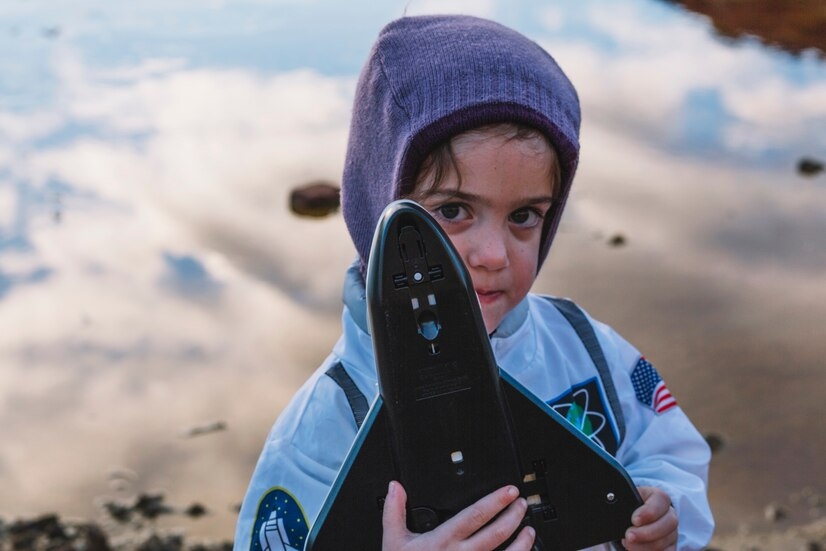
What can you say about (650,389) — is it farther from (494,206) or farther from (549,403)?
(494,206)

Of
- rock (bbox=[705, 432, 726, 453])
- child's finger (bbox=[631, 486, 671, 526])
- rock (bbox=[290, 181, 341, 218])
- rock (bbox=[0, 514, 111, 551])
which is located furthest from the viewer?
rock (bbox=[290, 181, 341, 218])

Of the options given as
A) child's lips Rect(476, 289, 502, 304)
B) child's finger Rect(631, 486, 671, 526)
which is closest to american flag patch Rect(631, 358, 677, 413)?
child's finger Rect(631, 486, 671, 526)

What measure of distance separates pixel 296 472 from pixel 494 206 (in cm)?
50

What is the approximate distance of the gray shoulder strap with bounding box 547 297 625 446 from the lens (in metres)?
1.63

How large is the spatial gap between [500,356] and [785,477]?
75.4 inches

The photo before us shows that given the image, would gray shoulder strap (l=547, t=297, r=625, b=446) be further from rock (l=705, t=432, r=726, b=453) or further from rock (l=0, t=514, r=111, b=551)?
rock (l=0, t=514, r=111, b=551)

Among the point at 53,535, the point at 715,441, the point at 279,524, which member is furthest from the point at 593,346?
the point at 53,535

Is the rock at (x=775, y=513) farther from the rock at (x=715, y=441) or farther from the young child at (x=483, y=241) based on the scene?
the young child at (x=483, y=241)

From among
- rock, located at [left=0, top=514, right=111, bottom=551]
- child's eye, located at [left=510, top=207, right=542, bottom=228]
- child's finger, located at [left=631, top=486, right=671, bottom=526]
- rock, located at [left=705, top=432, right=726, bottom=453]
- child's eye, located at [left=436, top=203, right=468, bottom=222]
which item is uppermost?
child's eye, located at [left=436, top=203, right=468, bottom=222]

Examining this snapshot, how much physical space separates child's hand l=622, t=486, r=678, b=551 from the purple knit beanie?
1.51 ft

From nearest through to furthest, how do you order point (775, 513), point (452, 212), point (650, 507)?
point (650, 507)
point (452, 212)
point (775, 513)

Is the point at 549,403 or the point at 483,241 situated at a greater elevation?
the point at 483,241

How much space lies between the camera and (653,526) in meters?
1.33

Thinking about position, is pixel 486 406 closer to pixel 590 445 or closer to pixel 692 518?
pixel 590 445
